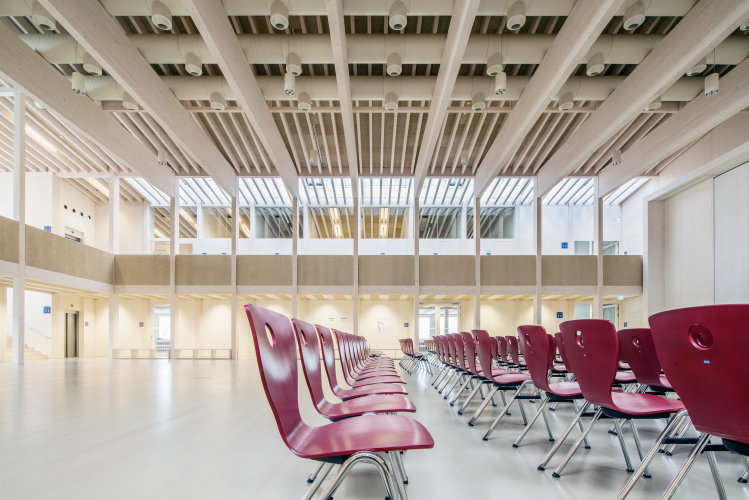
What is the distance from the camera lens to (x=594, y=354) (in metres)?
2.52

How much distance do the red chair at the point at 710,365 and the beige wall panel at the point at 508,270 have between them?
14.9 m

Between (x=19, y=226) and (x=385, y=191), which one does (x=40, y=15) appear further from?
(x=385, y=191)

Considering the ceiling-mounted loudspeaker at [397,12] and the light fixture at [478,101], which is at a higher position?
the ceiling-mounted loudspeaker at [397,12]

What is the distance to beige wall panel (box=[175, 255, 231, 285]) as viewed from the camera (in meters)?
16.2

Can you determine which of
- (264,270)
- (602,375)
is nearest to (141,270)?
(264,270)

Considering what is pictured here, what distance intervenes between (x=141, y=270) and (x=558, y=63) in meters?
15.1

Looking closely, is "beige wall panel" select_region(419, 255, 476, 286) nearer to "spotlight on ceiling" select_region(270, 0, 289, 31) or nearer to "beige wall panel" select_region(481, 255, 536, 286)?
"beige wall panel" select_region(481, 255, 536, 286)

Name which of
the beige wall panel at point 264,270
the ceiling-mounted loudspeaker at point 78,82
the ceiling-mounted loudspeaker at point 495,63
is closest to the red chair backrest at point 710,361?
the ceiling-mounted loudspeaker at point 495,63

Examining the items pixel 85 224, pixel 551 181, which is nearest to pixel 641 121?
pixel 551 181

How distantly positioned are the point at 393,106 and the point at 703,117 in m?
7.12

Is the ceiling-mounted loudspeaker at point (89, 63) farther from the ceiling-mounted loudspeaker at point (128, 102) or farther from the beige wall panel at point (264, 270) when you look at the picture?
the beige wall panel at point (264, 270)

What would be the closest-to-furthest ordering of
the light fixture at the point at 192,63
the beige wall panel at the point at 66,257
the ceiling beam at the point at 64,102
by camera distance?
the ceiling beam at the point at 64,102 → the light fixture at the point at 192,63 → the beige wall panel at the point at 66,257

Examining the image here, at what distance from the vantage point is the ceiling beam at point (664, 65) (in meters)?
7.04

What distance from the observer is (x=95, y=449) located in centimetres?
315
